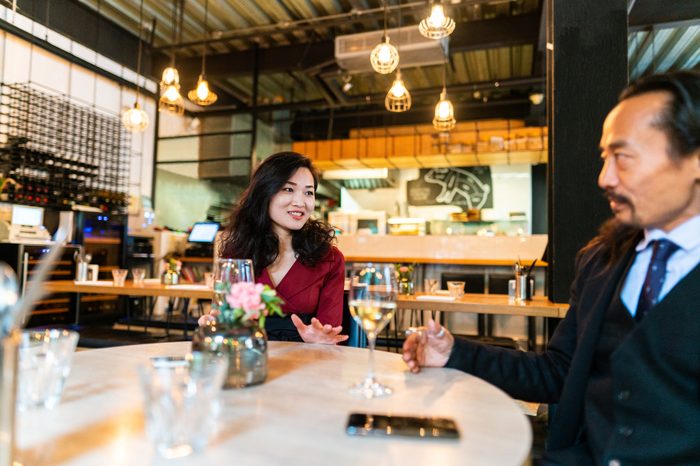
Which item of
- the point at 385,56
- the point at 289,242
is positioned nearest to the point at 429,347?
the point at 289,242

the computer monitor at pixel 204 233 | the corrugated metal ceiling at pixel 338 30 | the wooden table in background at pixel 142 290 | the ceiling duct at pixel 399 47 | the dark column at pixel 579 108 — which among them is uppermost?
the corrugated metal ceiling at pixel 338 30

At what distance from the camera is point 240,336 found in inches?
36.4

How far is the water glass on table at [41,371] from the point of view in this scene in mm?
757

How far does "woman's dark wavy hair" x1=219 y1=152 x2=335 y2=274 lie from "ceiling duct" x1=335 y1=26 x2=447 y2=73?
12.6ft

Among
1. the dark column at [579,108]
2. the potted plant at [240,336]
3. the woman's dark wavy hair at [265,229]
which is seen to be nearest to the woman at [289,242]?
the woman's dark wavy hair at [265,229]

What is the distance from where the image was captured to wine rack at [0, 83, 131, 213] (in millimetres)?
5434

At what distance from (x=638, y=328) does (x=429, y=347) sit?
0.43m

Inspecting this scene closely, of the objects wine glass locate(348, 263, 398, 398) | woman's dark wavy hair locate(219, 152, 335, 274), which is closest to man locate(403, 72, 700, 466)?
wine glass locate(348, 263, 398, 398)

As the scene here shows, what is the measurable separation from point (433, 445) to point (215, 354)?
0.45 meters

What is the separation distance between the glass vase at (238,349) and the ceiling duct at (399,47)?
16.6ft

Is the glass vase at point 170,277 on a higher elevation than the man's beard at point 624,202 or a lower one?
lower

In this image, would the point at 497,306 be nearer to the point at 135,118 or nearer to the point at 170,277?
the point at 170,277

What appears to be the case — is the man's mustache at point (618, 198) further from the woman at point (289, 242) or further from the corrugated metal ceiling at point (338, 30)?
the corrugated metal ceiling at point (338, 30)

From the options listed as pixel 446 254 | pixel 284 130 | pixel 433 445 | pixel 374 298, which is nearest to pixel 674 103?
pixel 374 298
